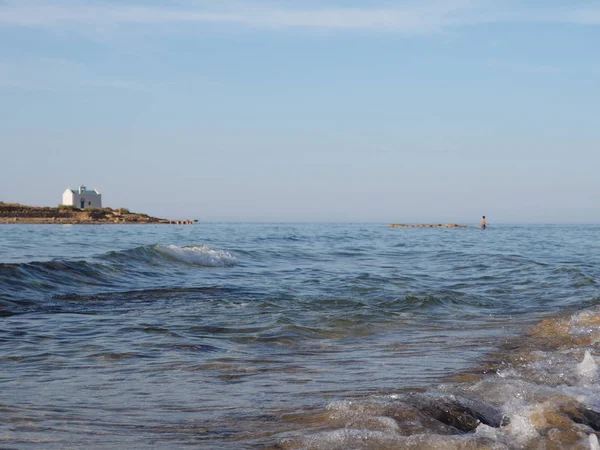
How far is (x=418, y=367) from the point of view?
611cm

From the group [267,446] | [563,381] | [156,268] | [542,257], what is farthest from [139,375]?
[542,257]

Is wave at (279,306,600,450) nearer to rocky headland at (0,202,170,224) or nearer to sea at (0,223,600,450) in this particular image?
sea at (0,223,600,450)

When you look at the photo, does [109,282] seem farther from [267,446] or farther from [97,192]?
[97,192]

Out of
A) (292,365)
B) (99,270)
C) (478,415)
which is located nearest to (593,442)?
(478,415)

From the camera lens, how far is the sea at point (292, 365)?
3994 millimetres

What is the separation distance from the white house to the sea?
254 feet

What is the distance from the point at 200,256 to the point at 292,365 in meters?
14.3

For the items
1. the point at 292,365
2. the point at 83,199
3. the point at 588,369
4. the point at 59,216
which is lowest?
the point at 292,365

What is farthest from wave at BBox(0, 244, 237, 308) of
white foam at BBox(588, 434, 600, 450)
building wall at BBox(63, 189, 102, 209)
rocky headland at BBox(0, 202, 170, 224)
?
building wall at BBox(63, 189, 102, 209)

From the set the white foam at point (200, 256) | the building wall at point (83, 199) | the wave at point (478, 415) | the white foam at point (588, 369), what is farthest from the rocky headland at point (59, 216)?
the wave at point (478, 415)

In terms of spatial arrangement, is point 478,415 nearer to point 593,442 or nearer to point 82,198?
point 593,442

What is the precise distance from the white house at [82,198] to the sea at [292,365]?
254 ft

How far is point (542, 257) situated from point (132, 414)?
21.8 m

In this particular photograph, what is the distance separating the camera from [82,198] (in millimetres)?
88188
